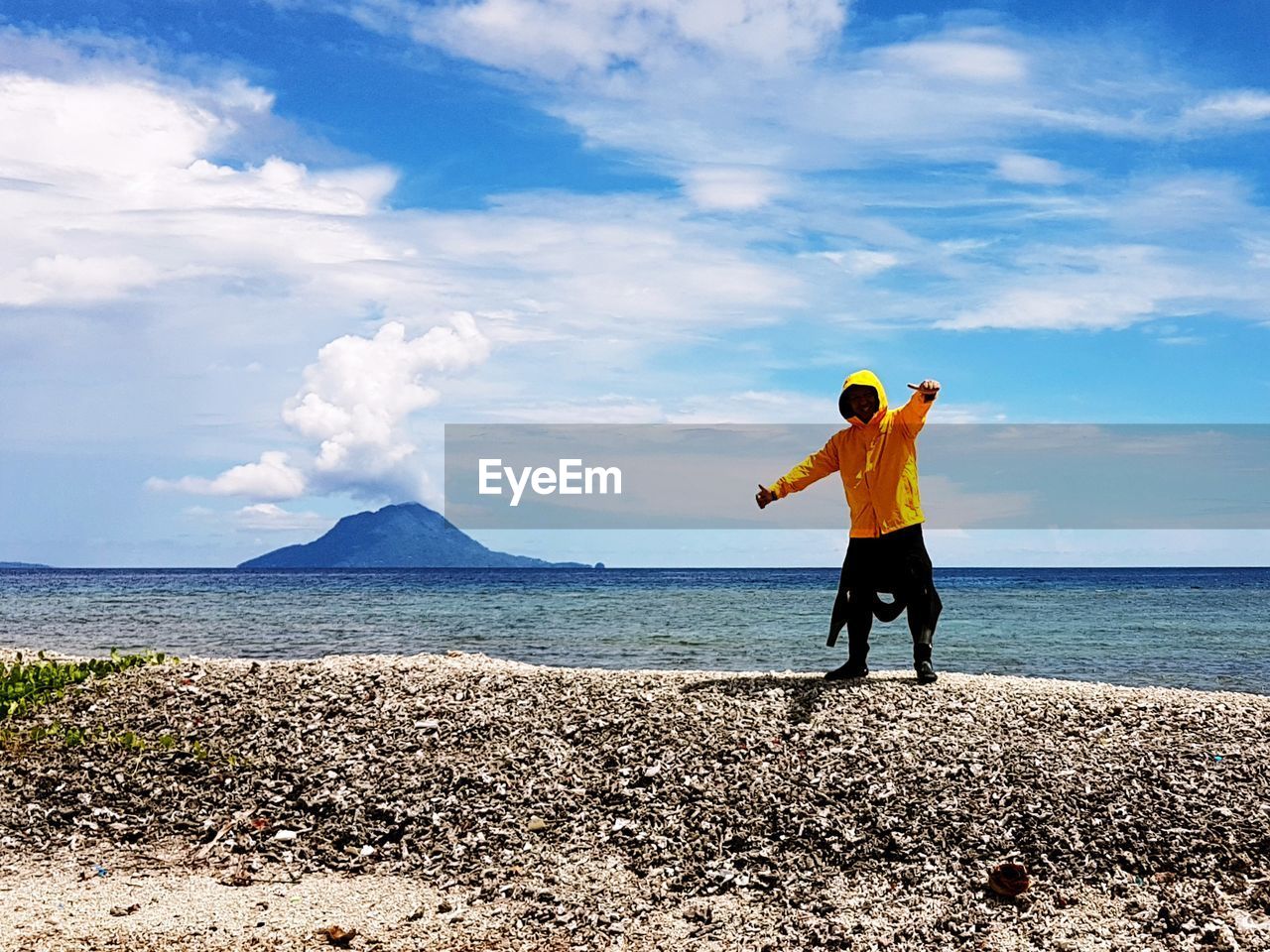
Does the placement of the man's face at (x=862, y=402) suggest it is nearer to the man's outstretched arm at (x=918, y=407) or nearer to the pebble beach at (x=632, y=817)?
the man's outstretched arm at (x=918, y=407)

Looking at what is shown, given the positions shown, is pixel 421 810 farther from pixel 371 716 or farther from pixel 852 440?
pixel 852 440

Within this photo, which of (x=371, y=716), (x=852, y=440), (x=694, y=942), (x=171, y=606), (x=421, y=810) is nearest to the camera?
(x=694, y=942)

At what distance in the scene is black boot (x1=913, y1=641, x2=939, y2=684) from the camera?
9172 mm

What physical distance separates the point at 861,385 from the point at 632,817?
13.7ft

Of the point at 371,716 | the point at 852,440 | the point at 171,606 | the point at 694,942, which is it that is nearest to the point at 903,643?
the point at 852,440

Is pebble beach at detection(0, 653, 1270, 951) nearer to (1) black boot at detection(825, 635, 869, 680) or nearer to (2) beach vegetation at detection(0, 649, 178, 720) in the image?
(1) black boot at detection(825, 635, 869, 680)

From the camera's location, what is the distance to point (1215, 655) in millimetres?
21344

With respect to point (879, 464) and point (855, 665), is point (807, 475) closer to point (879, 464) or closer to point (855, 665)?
point (879, 464)

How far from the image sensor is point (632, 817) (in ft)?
22.8

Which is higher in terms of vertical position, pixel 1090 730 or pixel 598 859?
pixel 1090 730

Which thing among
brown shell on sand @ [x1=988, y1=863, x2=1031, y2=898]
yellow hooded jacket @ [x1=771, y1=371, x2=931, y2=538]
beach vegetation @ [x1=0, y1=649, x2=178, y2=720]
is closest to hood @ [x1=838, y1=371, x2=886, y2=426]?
yellow hooded jacket @ [x1=771, y1=371, x2=931, y2=538]

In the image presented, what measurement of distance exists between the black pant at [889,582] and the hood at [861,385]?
1014 millimetres

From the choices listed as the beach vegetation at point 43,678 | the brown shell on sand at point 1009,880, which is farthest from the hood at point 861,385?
the beach vegetation at point 43,678

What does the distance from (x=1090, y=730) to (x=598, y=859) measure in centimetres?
379
